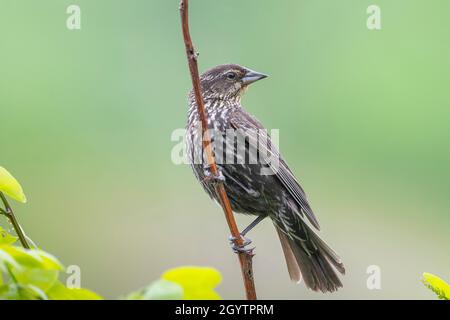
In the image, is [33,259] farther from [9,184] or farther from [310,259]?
[310,259]

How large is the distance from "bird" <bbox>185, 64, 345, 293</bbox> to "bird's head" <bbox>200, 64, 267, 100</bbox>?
0.34 ft

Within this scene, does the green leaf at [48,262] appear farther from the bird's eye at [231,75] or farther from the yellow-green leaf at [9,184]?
the bird's eye at [231,75]

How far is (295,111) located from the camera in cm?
662

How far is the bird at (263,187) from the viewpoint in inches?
134

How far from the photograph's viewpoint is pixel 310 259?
11.8 ft

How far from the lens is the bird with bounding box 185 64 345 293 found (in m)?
3.41

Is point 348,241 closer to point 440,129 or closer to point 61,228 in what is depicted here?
point 440,129

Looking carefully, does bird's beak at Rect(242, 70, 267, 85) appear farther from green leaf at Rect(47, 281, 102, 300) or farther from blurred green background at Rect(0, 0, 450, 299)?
green leaf at Rect(47, 281, 102, 300)

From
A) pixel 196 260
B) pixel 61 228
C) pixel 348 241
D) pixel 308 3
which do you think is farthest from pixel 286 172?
pixel 308 3

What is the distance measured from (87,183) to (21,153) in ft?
2.14

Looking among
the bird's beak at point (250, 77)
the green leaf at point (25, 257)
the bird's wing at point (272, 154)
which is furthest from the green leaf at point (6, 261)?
the bird's beak at point (250, 77)

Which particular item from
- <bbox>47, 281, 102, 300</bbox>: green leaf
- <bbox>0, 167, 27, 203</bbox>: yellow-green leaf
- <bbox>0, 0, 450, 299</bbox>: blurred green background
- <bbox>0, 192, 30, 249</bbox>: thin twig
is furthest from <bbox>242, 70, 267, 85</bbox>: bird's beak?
<bbox>47, 281, 102, 300</bbox>: green leaf

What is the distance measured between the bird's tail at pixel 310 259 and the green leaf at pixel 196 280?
2.73 meters

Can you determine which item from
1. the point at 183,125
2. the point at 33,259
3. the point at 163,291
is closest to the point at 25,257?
the point at 33,259
